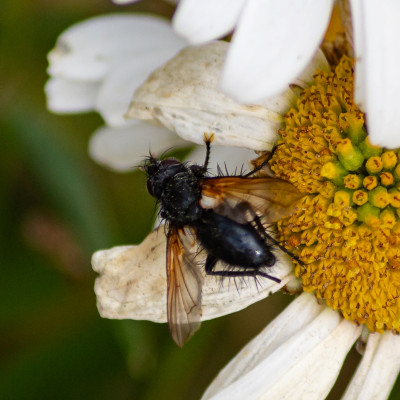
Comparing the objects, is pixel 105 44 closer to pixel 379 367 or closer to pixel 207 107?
pixel 207 107

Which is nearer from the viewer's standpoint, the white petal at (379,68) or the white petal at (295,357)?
the white petal at (379,68)

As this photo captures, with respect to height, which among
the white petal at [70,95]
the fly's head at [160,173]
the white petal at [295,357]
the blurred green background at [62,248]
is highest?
the fly's head at [160,173]

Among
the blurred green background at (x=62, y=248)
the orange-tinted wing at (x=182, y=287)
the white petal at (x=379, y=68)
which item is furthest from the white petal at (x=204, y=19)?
the blurred green background at (x=62, y=248)

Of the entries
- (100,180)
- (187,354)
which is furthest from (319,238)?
(100,180)

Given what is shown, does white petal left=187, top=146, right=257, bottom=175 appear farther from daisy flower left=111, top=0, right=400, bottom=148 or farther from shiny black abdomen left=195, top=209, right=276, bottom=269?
daisy flower left=111, top=0, right=400, bottom=148

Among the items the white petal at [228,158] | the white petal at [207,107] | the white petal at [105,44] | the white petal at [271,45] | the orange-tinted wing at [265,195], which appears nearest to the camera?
the white petal at [271,45]

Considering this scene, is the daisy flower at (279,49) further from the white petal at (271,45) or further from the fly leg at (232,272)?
the fly leg at (232,272)

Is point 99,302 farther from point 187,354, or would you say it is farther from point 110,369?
point 110,369
